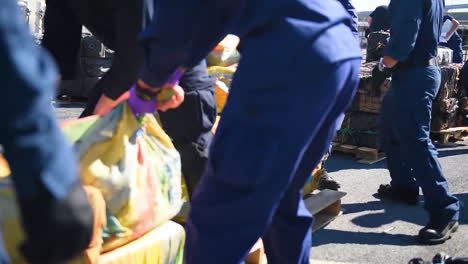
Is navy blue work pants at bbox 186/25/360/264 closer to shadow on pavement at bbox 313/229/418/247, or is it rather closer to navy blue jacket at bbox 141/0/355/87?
navy blue jacket at bbox 141/0/355/87

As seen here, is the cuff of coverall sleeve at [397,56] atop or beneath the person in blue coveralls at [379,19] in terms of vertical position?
atop

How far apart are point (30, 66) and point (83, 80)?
7659mm

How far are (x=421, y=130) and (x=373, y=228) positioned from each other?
748mm

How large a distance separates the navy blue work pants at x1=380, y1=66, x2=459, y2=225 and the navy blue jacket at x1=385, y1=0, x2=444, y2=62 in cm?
13

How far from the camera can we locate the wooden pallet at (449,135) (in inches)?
276

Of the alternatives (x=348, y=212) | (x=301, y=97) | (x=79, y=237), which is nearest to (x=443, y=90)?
(x=348, y=212)

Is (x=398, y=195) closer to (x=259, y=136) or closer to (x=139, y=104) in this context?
(x=139, y=104)

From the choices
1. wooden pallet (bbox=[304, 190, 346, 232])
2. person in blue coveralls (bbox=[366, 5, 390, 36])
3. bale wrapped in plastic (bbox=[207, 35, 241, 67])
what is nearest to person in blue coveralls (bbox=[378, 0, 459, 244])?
wooden pallet (bbox=[304, 190, 346, 232])

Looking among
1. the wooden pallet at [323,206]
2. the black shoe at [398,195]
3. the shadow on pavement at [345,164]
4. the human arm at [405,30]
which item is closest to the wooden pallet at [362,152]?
the shadow on pavement at [345,164]

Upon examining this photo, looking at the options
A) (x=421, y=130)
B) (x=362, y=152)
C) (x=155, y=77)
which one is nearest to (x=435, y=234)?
(x=421, y=130)

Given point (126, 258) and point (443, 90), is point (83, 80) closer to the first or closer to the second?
point (443, 90)

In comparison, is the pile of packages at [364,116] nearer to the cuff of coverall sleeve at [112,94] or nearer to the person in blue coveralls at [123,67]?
the person in blue coveralls at [123,67]

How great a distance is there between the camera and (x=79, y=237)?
3.51ft

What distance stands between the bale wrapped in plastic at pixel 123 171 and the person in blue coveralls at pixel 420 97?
7.10 feet
